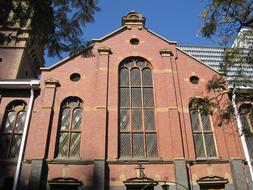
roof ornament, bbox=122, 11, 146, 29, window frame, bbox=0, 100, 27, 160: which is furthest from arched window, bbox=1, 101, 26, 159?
roof ornament, bbox=122, 11, 146, 29

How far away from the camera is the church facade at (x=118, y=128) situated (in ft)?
49.9

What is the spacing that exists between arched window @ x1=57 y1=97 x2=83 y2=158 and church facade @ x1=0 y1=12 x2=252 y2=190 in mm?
54

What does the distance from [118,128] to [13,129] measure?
235 inches

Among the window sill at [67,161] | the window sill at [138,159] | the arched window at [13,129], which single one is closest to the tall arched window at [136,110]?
the window sill at [138,159]

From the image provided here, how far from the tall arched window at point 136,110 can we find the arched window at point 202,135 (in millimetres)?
2342

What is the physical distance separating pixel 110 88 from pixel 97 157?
452cm

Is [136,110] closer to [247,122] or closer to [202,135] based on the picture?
[202,135]

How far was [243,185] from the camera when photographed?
15.2 m

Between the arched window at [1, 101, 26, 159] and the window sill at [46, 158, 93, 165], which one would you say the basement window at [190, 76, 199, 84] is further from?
the arched window at [1, 101, 26, 159]

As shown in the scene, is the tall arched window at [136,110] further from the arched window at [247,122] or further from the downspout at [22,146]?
the arched window at [247,122]

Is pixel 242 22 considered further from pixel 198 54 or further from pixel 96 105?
pixel 198 54

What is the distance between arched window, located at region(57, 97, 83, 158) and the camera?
53.2 feet

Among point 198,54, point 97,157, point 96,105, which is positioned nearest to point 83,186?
point 97,157

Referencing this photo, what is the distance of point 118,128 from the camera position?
1680 centimetres
